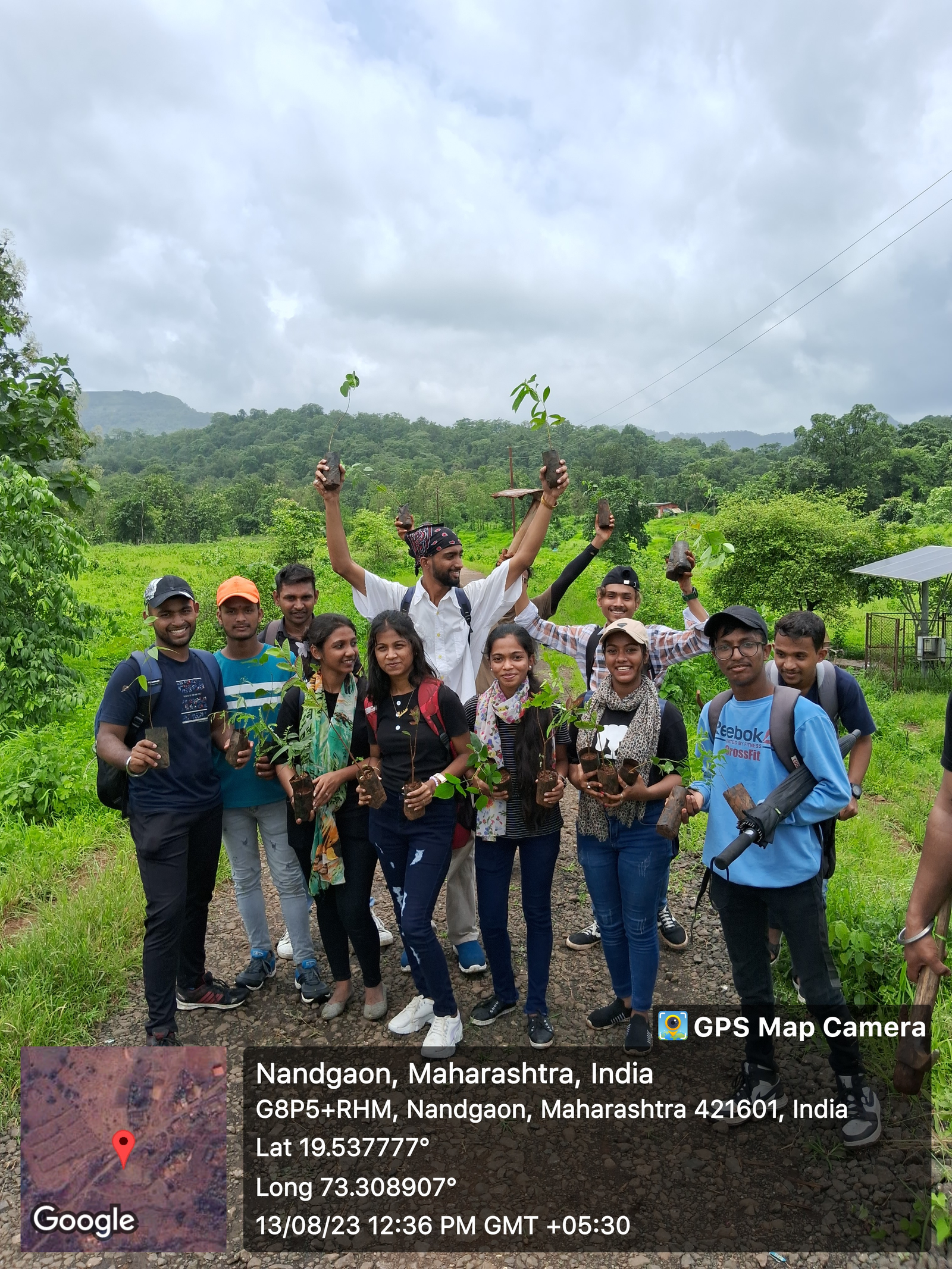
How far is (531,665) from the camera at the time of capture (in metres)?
3.44

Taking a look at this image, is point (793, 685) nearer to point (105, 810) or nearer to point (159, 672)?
point (159, 672)

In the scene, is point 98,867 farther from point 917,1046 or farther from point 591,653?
point 917,1046

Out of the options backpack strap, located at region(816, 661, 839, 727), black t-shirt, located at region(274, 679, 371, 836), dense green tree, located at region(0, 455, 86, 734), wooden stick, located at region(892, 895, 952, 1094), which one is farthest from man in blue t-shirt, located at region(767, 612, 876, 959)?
dense green tree, located at region(0, 455, 86, 734)

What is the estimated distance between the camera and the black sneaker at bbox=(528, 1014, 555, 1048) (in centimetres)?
342

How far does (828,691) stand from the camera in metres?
3.67

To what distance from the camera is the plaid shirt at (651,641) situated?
12.2 feet

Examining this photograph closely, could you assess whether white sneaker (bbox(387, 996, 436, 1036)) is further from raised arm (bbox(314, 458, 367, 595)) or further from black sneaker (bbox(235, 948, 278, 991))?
raised arm (bbox(314, 458, 367, 595))

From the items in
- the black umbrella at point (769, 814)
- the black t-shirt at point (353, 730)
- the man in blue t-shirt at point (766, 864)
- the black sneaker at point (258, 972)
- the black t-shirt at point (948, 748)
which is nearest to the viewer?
the black t-shirt at point (948, 748)

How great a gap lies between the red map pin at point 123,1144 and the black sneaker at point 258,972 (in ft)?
3.54

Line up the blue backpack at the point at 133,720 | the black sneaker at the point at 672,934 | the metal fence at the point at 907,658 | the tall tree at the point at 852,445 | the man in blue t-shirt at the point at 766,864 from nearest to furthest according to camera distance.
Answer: the man in blue t-shirt at the point at 766,864 → the blue backpack at the point at 133,720 → the black sneaker at the point at 672,934 → the metal fence at the point at 907,658 → the tall tree at the point at 852,445

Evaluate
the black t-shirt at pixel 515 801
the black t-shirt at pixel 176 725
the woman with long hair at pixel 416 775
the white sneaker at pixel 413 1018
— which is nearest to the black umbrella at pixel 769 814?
the black t-shirt at pixel 515 801

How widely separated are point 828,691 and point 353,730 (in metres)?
2.36

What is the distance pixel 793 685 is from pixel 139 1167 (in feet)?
11.5

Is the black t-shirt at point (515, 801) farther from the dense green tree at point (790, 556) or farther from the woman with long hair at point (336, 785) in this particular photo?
the dense green tree at point (790, 556)
